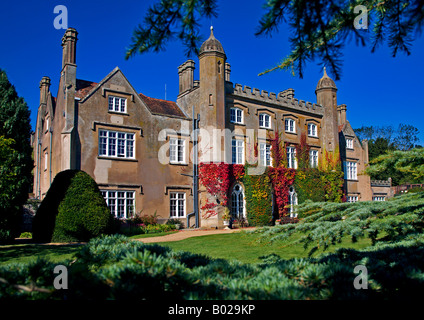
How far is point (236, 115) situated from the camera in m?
26.3

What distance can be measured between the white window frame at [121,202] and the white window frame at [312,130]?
667 inches

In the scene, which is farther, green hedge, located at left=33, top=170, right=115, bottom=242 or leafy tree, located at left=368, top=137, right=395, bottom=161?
leafy tree, located at left=368, top=137, right=395, bottom=161

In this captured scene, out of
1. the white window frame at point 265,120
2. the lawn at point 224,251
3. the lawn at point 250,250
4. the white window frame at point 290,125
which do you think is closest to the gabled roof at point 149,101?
the white window frame at point 265,120

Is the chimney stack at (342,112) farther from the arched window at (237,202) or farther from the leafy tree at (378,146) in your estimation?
the leafy tree at (378,146)

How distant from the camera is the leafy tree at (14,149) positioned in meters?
15.0

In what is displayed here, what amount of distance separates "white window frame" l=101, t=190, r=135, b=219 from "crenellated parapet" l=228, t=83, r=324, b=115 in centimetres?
1062

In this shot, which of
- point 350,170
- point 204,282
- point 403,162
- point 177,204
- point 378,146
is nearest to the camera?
point 204,282

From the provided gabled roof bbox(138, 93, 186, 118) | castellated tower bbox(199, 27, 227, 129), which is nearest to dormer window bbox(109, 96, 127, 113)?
gabled roof bbox(138, 93, 186, 118)

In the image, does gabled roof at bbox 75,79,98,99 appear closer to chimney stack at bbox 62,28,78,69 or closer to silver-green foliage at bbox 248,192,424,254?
chimney stack at bbox 62,28,78,69

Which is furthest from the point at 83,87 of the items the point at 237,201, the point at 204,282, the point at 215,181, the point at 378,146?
the point at 378,146

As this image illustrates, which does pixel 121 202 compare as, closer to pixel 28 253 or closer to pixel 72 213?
pixel 72 213

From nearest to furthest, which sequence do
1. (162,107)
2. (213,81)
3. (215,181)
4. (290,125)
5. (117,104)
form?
1. (117,104)
2. (215,181)
3. (213,81)
4. (162,107)
5. (290,125)

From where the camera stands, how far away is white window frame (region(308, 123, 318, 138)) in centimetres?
3108

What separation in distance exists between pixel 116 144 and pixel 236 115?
30.5 feet
